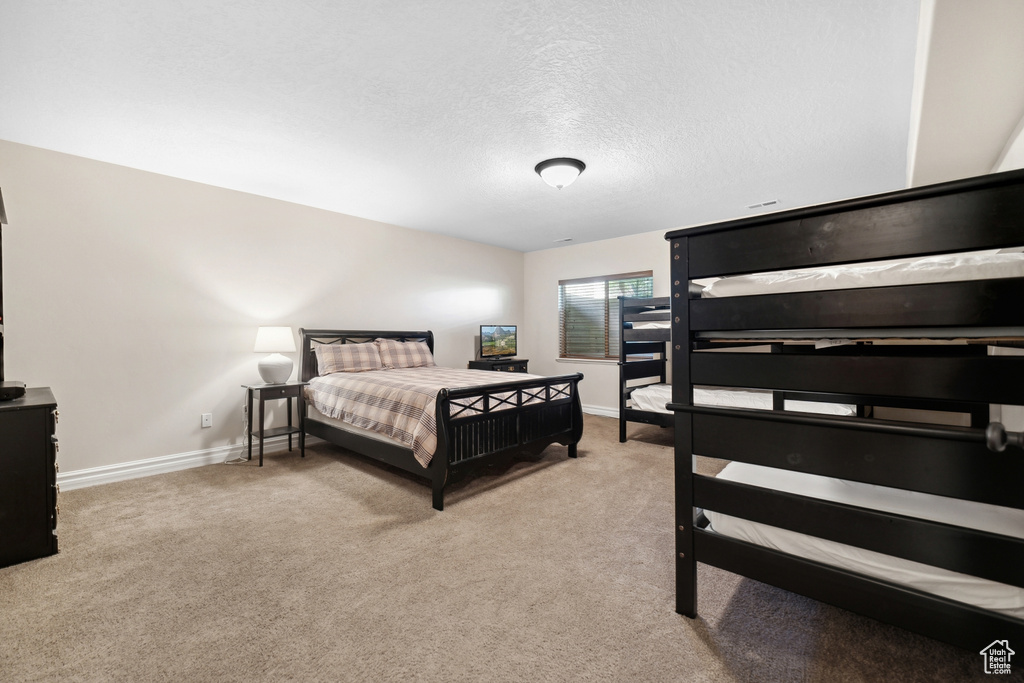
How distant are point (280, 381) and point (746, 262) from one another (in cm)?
385

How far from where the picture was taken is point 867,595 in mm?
1237

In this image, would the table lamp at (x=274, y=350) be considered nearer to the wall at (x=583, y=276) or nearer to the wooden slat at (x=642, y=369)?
the wooden slat at (x=642, y=369)

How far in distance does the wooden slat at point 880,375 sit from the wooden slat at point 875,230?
0.98 ft

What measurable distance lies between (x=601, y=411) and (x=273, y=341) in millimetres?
4115

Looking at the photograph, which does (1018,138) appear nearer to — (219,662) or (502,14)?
(502,14)

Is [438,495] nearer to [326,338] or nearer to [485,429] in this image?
[485,429]

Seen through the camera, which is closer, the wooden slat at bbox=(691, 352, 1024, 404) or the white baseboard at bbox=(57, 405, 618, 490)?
the wooden slat at bbox=(691, 352, 1024, 404)

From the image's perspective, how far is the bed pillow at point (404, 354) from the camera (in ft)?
15.3

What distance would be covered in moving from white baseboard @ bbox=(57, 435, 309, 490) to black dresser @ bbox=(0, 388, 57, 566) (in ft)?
4.09

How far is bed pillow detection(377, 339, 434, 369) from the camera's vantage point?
466 centimetres

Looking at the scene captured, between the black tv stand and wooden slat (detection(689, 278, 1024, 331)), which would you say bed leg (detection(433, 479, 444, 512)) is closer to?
wooden slat (detection(689, 278, 1024, 331))

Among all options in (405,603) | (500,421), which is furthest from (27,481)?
(500,421)

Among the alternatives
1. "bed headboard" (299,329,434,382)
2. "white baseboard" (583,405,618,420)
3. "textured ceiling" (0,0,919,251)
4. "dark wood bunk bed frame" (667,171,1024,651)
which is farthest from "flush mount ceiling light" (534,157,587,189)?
"white baseboard" (583,405,618,420)

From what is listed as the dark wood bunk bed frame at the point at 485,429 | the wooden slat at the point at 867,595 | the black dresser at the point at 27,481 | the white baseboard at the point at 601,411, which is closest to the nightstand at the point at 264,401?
the dark wood bunk bed frame at the point at 485,429
